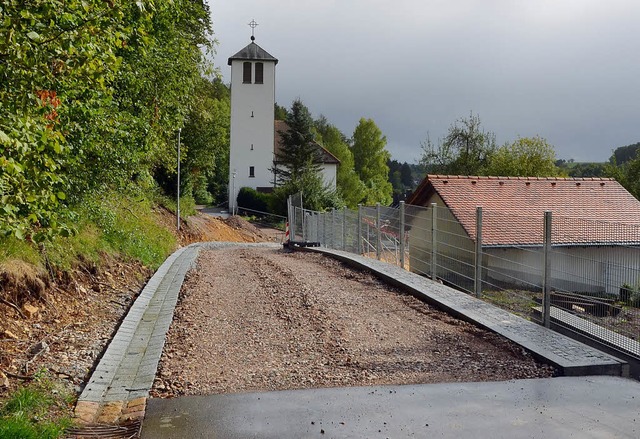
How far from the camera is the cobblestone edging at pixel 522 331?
632 cm

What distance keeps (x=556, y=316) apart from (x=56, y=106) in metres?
6.17

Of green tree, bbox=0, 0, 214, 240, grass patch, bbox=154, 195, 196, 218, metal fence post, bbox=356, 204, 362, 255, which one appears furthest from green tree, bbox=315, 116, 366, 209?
green tree, bbox=0, 0, 214, 240

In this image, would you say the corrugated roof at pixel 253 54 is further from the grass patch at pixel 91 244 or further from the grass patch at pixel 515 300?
the grass patch at pixel 515 300

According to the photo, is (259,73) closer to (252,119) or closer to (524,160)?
(252,119)

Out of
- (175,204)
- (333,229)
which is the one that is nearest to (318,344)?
(333,229)

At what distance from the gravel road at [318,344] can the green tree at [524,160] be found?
48.5m

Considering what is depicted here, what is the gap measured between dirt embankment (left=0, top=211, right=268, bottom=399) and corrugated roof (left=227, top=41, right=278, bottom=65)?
55925mm

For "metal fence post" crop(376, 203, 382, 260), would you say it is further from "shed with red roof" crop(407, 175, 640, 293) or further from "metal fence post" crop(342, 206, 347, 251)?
"metal fence post" crop(342, 206, 347, 251)

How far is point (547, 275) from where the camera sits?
8125 millimetres

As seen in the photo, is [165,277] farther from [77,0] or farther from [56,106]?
[77,0]

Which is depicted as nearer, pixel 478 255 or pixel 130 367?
pixel 130 367

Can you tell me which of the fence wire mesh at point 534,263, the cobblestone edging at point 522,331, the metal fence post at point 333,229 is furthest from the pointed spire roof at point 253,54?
the cobblestone edging at point 522,331

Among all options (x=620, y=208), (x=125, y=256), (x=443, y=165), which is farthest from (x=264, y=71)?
(x=125, y=256)

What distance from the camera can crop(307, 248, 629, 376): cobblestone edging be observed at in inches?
249
